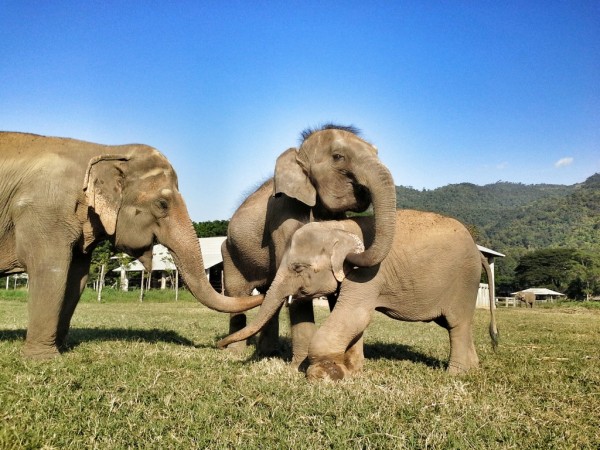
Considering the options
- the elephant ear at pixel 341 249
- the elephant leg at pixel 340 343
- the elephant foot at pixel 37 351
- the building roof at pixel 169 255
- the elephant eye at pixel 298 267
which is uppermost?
the elephant ear at pixel 341 249

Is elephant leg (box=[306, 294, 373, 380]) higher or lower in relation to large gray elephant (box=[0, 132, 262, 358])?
lower

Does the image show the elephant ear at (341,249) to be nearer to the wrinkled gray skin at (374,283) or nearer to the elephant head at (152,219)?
the wrinkled gray skin at (374,283)

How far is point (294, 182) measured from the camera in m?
6.88

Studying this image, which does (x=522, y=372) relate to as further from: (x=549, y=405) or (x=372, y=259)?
(x=372, y=259)

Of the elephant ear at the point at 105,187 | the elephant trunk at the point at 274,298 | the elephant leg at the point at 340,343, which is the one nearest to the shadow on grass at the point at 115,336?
the elephant ear at the point at 105,187

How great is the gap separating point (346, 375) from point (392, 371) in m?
0.89

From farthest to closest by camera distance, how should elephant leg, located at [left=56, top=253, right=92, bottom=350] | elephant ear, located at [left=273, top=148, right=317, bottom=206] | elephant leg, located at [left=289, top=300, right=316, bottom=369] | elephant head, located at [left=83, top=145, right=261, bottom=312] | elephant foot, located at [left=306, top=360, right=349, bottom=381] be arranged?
elephant leg, located at [left=56, top=253, right=92, bottom=350] → elephant ear, located at [left=273, top=148, right=317, bottom=206] → elephant head, located at [left=83, top=145, right=261, bottom=312] → elephant leg, located at [left=289, top=300, right=316, bottom=369] → elephant foot, located at [left=306, top=360, right=349, bottom=381]

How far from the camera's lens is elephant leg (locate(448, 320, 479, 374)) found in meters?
6.53

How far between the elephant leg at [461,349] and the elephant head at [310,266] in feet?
5.22

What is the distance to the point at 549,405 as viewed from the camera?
473cm

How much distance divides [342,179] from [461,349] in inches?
93.7

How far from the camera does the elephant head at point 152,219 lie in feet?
21.7

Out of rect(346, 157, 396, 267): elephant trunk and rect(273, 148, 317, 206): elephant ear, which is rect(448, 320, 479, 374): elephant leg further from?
rect(273, 148, 317, 206): elephant ear

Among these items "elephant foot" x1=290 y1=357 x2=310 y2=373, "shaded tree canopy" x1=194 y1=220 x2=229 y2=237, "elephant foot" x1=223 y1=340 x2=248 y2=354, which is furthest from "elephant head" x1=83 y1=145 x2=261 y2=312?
"shaded tree canopy" x1=194 y1=220 x2=229 y2=237
